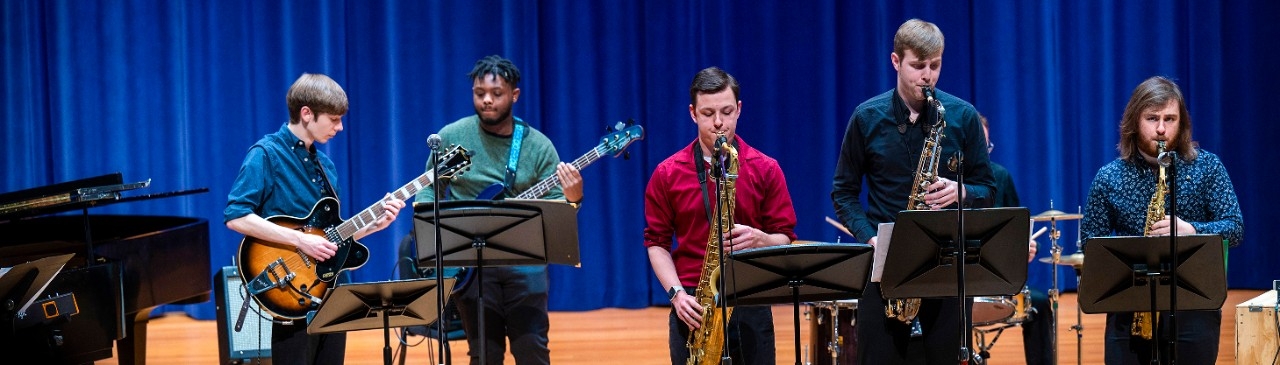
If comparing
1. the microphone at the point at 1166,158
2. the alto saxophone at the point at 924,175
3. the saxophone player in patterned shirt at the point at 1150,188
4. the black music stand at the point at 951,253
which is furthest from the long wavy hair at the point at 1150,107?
the black music stand at the point at 951,253

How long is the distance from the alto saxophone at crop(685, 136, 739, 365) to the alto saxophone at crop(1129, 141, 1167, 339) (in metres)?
1.49

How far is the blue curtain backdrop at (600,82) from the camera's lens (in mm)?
9047

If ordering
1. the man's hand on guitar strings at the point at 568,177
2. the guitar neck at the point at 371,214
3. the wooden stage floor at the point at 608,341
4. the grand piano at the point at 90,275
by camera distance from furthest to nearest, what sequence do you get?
the wooden stage floor at the point at 608,341 → the man's hand on guitar strings at the point at 568,177 → the guitar neck at the point at 371,214 → the grand piano at the point at 90,275

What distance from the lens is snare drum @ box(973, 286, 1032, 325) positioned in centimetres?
583

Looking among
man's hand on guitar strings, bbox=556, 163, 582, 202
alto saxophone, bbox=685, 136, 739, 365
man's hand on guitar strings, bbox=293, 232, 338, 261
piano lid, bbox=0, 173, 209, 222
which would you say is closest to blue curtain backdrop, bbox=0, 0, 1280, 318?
piano lid, bbox=0, 173, 209, 222

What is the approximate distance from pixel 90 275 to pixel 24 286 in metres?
0.43

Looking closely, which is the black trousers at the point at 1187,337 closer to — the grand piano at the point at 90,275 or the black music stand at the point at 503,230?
the black music stand at the point at 503,230

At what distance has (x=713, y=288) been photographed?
3.97 m

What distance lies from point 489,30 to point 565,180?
4023 millimetres

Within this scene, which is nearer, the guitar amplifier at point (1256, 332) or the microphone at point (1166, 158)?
the microphone at point (1166, 158)

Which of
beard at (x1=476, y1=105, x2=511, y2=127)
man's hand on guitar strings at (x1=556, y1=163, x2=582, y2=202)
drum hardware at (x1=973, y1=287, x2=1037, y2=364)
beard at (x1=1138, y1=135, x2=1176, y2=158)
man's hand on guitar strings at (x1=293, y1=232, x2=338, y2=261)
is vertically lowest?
drum hardware at (x1=973, y1=287, x2=1037, y2=364)

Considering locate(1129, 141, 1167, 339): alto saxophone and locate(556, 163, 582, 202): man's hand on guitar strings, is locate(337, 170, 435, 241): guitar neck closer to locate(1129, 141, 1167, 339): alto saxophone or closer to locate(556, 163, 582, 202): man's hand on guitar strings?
locate(556, 163, 582, 202): man's hand on guitar strings

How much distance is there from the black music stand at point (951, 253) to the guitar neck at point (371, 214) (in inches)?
80.3

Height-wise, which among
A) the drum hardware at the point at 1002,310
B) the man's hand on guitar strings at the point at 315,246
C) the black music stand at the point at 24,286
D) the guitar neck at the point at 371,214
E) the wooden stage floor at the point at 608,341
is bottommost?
the wooden stage floor at the point at 608,341
